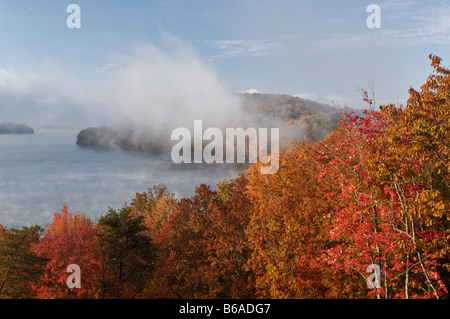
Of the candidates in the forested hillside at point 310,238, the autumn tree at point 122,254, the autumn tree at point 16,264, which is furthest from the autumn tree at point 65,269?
the autumn tree at point 16,264

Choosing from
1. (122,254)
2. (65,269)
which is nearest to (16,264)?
(65,269)

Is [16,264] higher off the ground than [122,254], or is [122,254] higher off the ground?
[122,254]

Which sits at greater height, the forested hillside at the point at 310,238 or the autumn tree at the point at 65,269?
the forested hillside at the point at 310,238

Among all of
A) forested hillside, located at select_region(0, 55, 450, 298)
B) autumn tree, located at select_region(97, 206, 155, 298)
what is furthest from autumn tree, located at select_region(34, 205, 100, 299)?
autumn tree, located at select_region(97, 206, 155, 298)

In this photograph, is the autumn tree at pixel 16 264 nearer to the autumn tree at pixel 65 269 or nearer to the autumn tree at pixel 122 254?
the autumn tree at pixel 65 269

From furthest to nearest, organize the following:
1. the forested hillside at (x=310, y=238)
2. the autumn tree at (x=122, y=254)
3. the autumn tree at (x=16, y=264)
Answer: the autumn tree at (x=122, y=254) < the autumn tree at (x=16, y=264) < the forested hillside at (x=310, y=238)

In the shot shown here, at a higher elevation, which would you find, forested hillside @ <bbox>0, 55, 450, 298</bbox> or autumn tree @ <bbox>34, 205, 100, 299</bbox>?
forested hillside @ <bbox>0, 55, 450, 298</bbox>

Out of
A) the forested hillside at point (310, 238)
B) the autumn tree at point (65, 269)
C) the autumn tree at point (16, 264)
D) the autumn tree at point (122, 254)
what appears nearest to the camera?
the forested hillside at point (310, 238)

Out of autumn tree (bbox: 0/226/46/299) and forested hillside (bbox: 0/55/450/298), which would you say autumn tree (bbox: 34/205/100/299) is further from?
autumn tree (bbox: 0/226/46/299)

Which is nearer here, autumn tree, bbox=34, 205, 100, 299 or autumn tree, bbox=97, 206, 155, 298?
autumn tree, bbox=97, 206, 155, 298

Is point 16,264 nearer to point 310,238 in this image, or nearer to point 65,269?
point 65,269

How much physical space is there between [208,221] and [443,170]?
2089cm

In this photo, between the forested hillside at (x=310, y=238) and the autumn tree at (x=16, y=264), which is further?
the autumn tree at (x=16, y=264)
